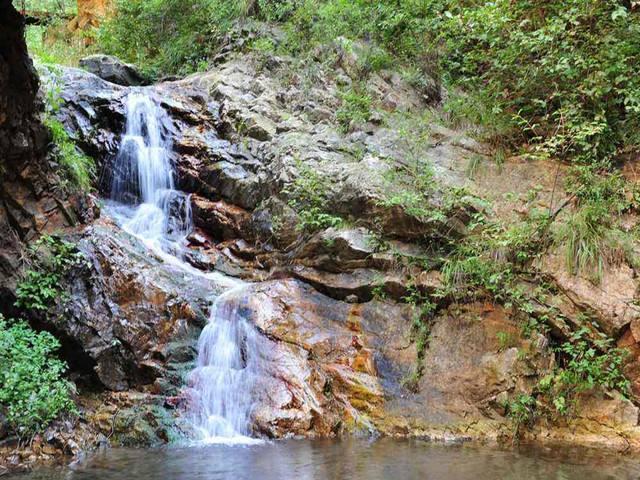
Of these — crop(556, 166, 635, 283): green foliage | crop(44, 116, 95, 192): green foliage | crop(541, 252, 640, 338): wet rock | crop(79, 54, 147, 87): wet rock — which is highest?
crop(79, 54, 147, 87): wet rock

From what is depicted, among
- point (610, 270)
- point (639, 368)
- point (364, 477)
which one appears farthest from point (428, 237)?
point (364, 477)

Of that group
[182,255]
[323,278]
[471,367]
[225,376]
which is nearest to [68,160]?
[182,255]

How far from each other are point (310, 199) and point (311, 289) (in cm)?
175

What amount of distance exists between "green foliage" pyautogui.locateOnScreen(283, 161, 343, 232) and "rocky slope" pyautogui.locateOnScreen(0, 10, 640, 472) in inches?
2.5

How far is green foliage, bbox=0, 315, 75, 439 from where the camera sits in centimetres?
588

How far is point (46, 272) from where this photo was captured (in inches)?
288

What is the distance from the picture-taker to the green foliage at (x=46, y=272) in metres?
6.98

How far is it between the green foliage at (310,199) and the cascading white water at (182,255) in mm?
1626

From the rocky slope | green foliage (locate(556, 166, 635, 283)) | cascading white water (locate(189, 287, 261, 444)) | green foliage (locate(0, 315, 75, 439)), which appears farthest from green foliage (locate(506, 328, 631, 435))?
green foliage (locate(0, 315, 75, 439))

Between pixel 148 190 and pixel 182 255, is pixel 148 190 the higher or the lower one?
the higher one

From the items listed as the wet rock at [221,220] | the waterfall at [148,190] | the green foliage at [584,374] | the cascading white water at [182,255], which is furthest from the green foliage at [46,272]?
the green foliage at [584,374]

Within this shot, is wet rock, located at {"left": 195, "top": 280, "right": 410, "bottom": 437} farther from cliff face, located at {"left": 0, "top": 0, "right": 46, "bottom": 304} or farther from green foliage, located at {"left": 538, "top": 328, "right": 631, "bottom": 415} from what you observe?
cliff face, located at {"left": 0, "top": 0, "right": 46, "bottom": 304}

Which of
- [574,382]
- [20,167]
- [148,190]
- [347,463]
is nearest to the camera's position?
[347,463]

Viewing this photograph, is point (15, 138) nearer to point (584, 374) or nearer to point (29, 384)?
point (29, 384)
